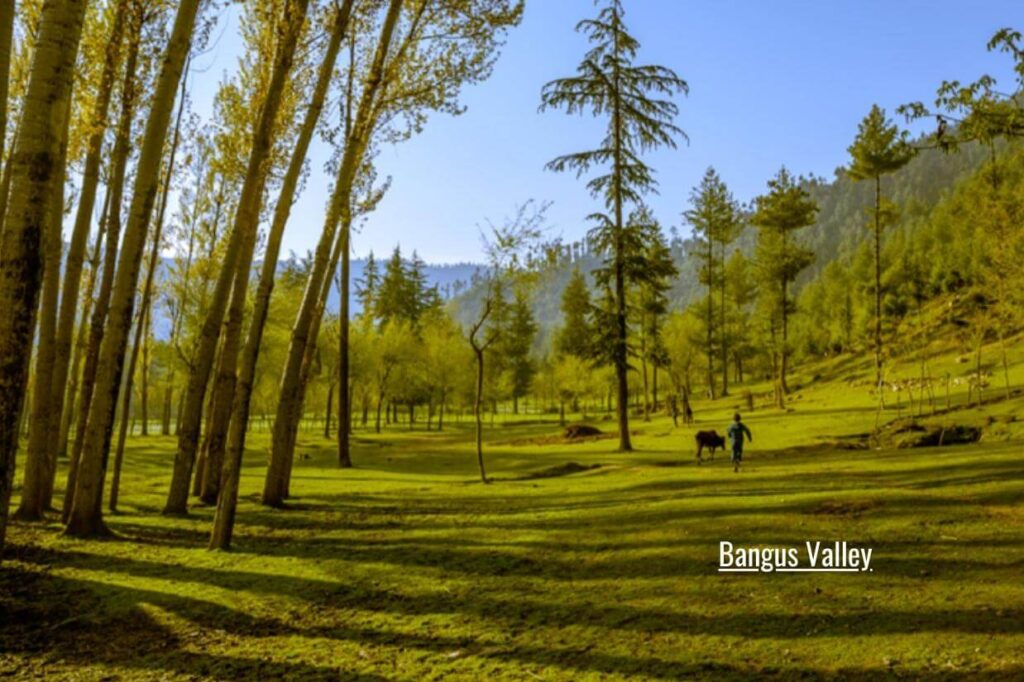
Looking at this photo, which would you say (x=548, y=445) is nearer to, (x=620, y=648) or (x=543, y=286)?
(x=543, y=286)

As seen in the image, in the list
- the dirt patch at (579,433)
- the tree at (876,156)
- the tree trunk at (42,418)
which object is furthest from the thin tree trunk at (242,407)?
the tree at (876,156)

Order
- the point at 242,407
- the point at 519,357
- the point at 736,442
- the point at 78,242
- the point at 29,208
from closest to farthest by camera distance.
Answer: the point at 29,208
the point at 242,407
the point at 78,242
the point at 736,442
the point at 519,357

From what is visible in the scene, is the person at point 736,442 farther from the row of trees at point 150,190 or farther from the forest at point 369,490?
the row of trees at point 150,190

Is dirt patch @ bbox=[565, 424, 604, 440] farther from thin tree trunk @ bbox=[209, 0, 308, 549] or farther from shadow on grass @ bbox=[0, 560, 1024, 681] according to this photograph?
shadow on grass @ bbox=[0, 560, 1024, 681]

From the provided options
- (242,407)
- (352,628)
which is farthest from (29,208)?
(352,628)

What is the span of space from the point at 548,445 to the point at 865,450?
17500mm

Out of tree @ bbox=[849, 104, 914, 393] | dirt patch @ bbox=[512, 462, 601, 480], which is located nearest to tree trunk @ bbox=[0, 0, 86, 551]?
dirt patch @ bbox=[512, 462, 601, 480]

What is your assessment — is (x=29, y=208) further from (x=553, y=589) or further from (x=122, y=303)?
(x=553, y=589)

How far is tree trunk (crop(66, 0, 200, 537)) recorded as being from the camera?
10.2 m

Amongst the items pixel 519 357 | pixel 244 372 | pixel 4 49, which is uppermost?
pixel 519 357

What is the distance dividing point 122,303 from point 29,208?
561 centimetres

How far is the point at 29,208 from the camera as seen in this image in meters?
5.63

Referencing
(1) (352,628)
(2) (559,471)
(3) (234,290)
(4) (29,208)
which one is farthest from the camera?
(2) (559,471)

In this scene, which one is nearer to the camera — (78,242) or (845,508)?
(845,508)
